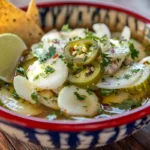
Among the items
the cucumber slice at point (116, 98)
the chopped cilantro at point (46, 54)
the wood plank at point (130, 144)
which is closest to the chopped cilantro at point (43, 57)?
the chopped cilantro at point (46, 54)

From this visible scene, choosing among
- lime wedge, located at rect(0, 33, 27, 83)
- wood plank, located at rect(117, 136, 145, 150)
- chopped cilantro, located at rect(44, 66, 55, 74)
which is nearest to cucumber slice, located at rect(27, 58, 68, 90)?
chopped cilantro, located at rect(44, 66, 55, 74)

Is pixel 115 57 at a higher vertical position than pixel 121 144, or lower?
higher

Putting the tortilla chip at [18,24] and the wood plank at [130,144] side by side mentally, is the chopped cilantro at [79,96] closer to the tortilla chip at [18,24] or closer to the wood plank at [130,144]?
the wood plank at [130,144]

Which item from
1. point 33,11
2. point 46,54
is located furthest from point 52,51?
point 33,11

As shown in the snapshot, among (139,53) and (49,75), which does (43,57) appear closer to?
(49,75)

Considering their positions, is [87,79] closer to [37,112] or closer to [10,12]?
[37,112]

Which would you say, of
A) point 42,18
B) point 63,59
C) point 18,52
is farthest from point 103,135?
point 42,18

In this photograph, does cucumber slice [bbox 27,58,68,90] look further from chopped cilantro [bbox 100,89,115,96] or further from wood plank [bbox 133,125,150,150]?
wood plank [bbox 133,125,150,150]
